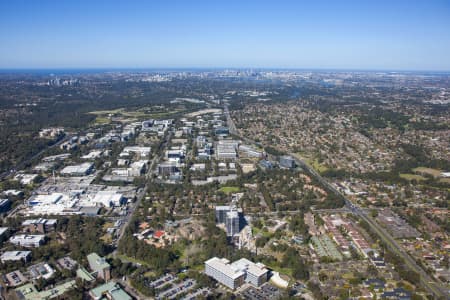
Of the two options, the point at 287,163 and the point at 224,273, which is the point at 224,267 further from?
the point at 287,163

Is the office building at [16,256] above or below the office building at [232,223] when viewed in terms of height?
below

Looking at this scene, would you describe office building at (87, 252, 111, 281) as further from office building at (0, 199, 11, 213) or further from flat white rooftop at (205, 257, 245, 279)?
office building at (0, 199, 11, 213)

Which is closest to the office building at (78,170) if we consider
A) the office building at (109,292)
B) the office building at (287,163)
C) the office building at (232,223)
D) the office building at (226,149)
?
the office building at (226,149)

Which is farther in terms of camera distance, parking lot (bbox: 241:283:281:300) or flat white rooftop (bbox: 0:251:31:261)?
flat white rooftop (bbox: 0:251:31:261)

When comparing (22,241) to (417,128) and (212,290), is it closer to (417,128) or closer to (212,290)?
(212,290)

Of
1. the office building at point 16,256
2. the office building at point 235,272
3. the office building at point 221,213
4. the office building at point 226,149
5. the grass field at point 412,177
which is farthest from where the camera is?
the office building at point 226,149

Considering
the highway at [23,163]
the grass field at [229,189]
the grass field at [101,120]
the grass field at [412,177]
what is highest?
the grass field at [101,120]

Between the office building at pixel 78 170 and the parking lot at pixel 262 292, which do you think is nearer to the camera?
the parking lot at pixel 262 292

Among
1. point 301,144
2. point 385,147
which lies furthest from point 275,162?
point 385,147

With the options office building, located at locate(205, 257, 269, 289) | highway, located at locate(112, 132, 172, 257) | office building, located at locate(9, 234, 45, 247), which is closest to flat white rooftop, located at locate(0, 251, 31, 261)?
office building, located at locate(9, 234, 45, 247)

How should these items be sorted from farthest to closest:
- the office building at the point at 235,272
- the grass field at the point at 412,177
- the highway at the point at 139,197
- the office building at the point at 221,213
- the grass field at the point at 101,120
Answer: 1. the grass field at the point at 101,120
2. the grass field at the point at 412,177
3. the office building at the point at 221,213
4. the highway at the point at 139,197
5. the office building at the point at 235,272

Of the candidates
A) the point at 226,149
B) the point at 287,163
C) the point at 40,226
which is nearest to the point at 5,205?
the point at 40,226

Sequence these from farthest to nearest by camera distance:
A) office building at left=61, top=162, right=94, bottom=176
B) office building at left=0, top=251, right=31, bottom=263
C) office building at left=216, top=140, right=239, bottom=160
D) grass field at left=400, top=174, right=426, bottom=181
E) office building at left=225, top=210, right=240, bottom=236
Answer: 1. office building at left=216, top=140, right=239, bottom=160
2. office building at left=61, top=162, right=94, bottom=176
3. grass field at left=400, top=174, right=426, bottom=181
4. office building at left=225, top=210, right=240, bottom=236
5. office building at left=0, top=251, right=31, bottom=263

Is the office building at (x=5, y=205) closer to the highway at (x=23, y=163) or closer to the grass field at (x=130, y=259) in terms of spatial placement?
the highway at (x=23, y=163)
